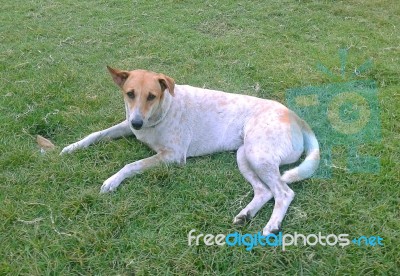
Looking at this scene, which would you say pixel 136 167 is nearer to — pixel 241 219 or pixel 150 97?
pixel 150 97

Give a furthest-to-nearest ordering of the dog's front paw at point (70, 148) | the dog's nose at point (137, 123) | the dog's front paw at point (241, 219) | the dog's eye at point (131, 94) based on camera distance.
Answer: the dog's front paw at point (70, 148), the dog's eye at point (131, 94), the dog's nose at point (137, 123), the dog's front paw at point (241, 219)

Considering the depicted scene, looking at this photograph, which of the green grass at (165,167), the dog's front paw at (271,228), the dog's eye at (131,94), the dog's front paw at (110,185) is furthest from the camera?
the dog's eye at (131,94)

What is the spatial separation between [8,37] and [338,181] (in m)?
6.36

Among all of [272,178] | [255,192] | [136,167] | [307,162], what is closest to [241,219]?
[255,192]

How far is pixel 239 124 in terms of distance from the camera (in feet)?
14.4

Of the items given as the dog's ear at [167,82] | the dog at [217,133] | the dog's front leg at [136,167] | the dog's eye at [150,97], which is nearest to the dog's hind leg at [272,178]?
the dog at [217,133]

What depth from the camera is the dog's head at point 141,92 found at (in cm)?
389

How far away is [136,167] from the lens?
3924 mm

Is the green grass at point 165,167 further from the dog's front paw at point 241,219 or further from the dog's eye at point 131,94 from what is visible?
the dog's eye at point 131,94

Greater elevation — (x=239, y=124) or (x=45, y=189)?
(x=239, y=124)

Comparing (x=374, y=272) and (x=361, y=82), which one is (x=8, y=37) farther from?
(x=374, y=272)

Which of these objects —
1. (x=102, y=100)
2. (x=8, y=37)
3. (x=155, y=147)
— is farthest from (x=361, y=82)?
(x=8, y=37)

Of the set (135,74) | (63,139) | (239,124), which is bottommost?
(63,139)

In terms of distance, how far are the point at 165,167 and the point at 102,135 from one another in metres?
0.93
